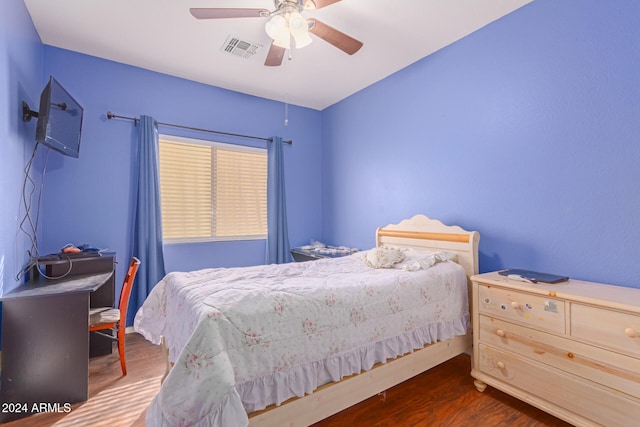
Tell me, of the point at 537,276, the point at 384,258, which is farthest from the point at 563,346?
the point at 384,258

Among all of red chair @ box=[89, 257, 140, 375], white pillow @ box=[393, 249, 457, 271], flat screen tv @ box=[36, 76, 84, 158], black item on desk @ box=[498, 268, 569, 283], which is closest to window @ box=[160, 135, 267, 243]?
flat screen tv @ box=[36, 76, 84, 158]

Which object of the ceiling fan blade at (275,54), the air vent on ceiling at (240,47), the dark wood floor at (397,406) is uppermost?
the air vent on ceiling at (240,47)

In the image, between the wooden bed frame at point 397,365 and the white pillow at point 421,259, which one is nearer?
the wooden bed frame at point 397,365

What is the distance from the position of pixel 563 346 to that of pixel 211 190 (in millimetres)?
3606

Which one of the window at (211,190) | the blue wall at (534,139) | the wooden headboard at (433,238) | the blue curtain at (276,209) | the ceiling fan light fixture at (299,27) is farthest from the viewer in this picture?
the blue curtain at (276,209)

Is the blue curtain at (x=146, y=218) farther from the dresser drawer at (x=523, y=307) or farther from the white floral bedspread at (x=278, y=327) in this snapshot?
the dresser drawer at (x=523, y=307)

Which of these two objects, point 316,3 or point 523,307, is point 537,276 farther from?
point 316,3

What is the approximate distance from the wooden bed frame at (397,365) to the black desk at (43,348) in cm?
147

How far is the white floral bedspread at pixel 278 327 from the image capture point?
1217 mm

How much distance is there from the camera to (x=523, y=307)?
6.13 feet

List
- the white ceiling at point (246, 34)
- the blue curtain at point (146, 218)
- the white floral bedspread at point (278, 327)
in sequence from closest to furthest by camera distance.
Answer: the white floral bedspread at point (278, 327), the white ceiling at point (246, 34), the blue curtain at point (146, 218)

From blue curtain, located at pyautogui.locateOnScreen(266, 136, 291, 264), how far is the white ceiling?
35.8 inches

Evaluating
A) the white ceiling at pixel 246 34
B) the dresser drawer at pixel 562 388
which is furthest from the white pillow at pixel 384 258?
the white ceiling at pixel 246 34

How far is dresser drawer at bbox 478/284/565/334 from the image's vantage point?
1726 mm
